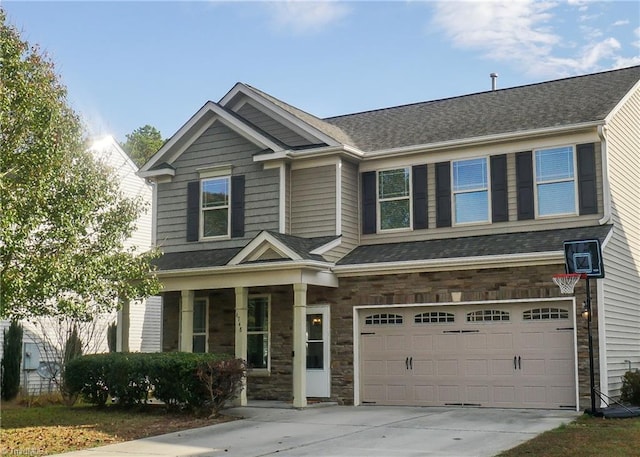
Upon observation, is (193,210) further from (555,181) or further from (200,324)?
(555,181)

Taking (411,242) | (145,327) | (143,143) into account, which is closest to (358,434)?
(411,242)

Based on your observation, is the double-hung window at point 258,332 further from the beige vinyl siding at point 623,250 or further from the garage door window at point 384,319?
the beige vinyl siding at point 623,250

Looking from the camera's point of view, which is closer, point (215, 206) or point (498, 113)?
point (498, 113)

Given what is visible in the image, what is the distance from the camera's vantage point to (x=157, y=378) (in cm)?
1589

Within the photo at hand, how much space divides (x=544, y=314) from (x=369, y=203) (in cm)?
535

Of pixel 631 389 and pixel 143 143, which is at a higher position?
pixel 143 143

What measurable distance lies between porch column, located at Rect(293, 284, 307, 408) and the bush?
6.48 m

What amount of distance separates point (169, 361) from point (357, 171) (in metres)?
6.89

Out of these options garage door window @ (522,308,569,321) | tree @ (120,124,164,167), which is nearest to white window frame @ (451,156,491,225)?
garage door window @ (522,308,569,321)

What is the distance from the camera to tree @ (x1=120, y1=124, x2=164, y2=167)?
55.6 metres

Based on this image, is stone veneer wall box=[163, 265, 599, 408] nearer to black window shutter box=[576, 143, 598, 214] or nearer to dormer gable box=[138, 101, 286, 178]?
black window shutter box=[576, 143, 598, 214]

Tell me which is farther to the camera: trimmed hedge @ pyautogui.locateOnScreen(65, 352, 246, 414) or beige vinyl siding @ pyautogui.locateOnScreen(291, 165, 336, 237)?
beige vinyl siding @ pyautogui.locateOnScreen(291, 165, 336, 237)

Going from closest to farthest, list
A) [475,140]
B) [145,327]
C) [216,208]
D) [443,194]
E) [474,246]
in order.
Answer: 1. [474,246]
2. [475,140]
3. [443,194]
4. [216,208]
5. [145,327]

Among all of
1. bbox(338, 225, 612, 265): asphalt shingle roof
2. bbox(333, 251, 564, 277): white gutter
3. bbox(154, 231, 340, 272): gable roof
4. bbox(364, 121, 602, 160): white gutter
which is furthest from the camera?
bbox(154, 231, 340, 272): gable roof
